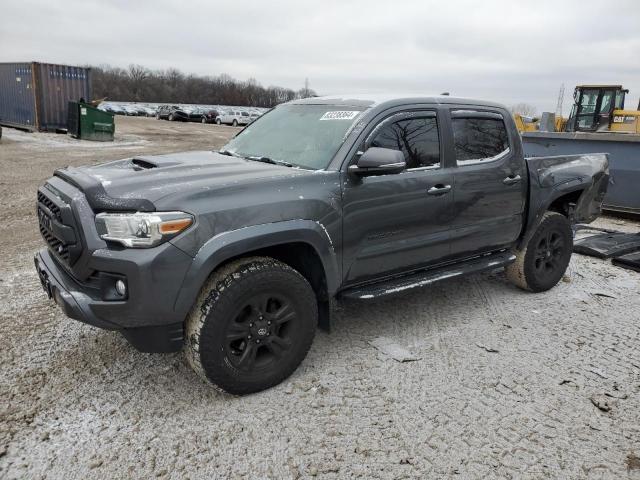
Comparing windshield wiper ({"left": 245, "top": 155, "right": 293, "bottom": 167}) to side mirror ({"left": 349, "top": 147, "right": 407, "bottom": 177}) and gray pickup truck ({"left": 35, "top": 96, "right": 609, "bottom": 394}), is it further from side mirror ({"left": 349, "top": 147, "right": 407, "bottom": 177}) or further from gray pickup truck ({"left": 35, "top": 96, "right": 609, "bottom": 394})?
side mirror ({"left": 349, "top": 147, "right": 407, "bottom": 177})

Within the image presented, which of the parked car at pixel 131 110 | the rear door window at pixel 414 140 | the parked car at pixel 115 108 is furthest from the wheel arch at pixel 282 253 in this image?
the parked car at pixel 115 108

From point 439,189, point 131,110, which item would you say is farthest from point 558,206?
point 131,110

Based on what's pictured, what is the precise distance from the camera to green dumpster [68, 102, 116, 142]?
788 inches

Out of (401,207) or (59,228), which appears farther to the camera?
(401,207)

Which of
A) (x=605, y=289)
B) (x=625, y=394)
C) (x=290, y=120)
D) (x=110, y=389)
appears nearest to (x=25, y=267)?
(x=110, y=389)

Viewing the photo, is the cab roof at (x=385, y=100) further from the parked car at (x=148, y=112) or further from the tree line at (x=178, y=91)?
the tree line at (x=178, y=91)

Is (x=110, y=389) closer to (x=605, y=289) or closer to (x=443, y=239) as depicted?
(x=443, y=239)

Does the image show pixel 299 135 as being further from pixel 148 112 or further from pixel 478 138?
pixel 148 112

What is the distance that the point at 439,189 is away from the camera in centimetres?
A: 382

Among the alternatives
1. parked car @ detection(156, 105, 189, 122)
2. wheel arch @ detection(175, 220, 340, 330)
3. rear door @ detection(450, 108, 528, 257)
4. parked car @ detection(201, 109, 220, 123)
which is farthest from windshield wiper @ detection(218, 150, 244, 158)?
parked car @ detection(156, 105, 189, 122)

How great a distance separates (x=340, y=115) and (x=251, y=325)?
5.49ft

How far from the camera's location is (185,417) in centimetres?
288

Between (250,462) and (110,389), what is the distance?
3.65ft

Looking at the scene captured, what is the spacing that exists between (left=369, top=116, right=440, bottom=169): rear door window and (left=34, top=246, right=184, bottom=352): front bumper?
1.78m
